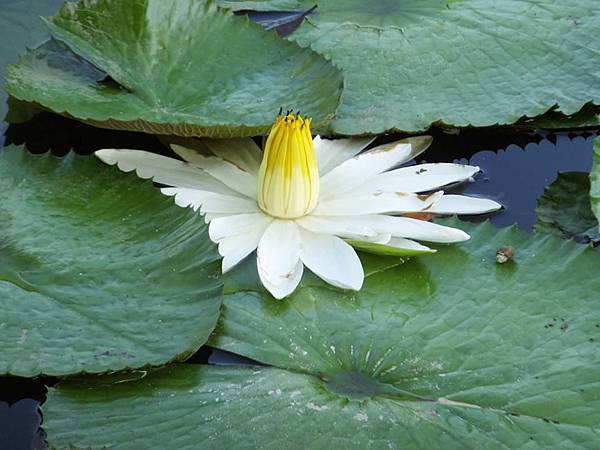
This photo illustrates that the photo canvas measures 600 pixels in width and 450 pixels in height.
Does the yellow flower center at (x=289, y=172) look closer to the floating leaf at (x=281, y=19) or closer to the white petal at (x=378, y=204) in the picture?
the white petal at (x=378, y=204)

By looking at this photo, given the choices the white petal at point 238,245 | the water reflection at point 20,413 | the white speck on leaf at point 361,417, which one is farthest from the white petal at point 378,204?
the water reflection at point 20,413

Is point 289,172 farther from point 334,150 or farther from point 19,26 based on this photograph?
point 19,26

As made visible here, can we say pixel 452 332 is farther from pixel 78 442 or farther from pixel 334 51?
pixel 334 51

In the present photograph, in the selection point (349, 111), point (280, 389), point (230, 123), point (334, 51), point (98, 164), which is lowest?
point (280, 389)

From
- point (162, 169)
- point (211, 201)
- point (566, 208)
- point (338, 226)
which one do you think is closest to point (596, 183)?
point (566, 208)

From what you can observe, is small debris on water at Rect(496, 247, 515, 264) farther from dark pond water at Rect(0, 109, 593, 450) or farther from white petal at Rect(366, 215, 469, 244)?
→ dark pond water at Rect(0, 109, 593, 450)

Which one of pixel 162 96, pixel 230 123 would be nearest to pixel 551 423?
pixel 230 123
